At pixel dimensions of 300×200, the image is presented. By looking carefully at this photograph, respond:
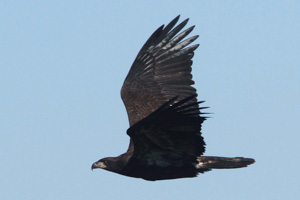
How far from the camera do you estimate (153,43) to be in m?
14.4

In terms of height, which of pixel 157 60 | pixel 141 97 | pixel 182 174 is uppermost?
pixel 157 60

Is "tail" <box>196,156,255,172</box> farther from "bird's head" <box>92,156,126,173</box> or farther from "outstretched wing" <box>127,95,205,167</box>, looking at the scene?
"bird's head" <box>92,156,126,173</box>

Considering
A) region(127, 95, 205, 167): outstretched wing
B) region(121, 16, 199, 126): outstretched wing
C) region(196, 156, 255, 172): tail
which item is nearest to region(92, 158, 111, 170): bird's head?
region(127, 95, 205, 167): outstretched wing

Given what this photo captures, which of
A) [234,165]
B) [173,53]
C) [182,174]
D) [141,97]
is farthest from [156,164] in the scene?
[173,53]

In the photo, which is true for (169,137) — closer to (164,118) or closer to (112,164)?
(164,118)

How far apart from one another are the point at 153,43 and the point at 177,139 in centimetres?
413

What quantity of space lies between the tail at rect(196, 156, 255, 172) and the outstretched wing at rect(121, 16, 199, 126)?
6.80 feet

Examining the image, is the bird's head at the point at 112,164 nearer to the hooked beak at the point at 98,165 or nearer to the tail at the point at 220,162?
the hooked beak at the point at 98,165

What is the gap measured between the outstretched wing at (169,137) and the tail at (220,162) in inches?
13.5

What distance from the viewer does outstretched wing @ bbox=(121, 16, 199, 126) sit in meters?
13.5

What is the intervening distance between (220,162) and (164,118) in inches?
75.5

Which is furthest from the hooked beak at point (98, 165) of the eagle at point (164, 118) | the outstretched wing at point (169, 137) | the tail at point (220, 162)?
the tail at point (220, 162)

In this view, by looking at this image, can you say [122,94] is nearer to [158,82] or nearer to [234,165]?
[158,82]

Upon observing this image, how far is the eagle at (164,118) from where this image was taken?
10.2 m
